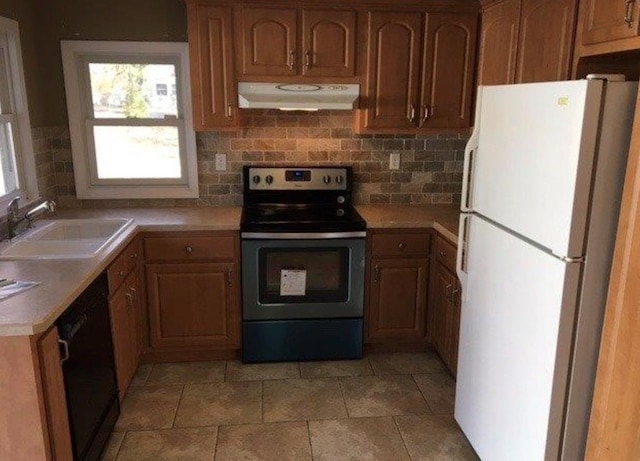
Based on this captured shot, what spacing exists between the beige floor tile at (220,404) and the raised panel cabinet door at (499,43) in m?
2.11

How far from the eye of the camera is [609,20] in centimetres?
183

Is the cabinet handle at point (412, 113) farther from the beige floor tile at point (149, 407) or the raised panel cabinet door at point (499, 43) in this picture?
the beige floor tile at point (149, 407)

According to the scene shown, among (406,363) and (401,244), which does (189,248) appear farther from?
(406,363)

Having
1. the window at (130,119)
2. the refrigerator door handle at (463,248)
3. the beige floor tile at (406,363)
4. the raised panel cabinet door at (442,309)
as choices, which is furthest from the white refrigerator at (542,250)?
the window at (130,119)

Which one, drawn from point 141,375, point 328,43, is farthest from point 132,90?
point 141,375

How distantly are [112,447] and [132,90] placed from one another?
2.13 m

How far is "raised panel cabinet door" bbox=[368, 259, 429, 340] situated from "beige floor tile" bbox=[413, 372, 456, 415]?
312mm

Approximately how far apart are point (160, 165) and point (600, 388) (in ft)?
9.37

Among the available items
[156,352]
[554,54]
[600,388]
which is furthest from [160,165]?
[600,388]

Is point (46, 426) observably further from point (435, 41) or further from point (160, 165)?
point (435, 41)

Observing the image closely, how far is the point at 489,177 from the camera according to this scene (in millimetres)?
2021

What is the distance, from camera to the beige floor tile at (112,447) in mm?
2324

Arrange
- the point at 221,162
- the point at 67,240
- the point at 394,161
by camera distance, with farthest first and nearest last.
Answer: the point at 394,161 → the point at 221,162 → the point at 67,240

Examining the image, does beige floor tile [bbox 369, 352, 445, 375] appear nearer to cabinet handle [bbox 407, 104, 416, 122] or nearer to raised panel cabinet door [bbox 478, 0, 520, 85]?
cabinet handle [bbox 407, 104, 416, 122]
